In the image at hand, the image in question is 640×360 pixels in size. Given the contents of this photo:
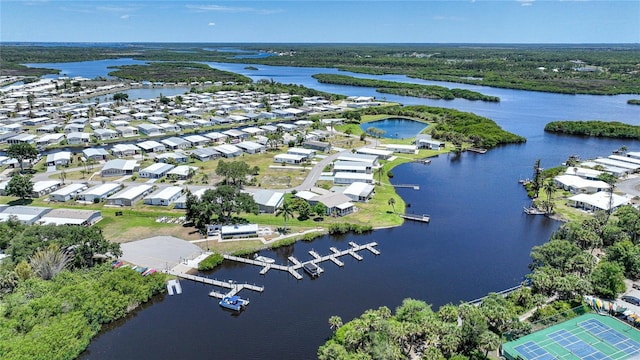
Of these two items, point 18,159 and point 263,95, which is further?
point 263,95

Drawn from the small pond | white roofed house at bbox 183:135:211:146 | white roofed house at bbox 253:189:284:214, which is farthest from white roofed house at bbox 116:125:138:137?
the small pond

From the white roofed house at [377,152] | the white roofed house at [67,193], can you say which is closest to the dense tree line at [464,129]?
the white roofed house at [377,152]

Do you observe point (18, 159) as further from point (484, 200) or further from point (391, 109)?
point (391, 109)

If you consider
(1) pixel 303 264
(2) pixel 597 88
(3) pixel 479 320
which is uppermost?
(2) pixel 597 88

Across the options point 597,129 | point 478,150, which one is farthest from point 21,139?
point 597,129

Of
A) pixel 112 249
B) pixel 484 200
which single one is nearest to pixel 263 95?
pixel 484 200

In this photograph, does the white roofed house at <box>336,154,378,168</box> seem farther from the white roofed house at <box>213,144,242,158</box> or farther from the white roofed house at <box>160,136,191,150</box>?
the white roofed house at <box>160,136,191,150</box>

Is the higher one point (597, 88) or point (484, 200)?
point (597, 88)
